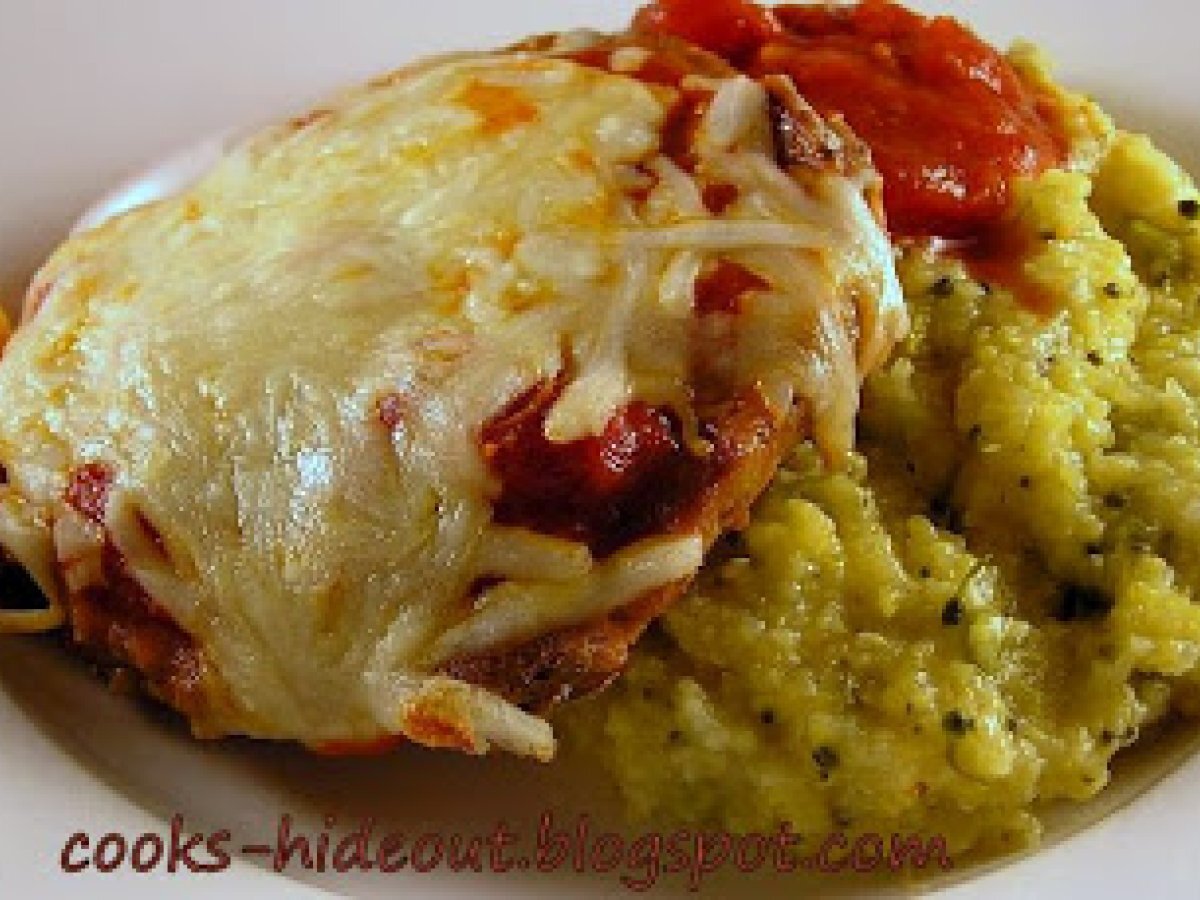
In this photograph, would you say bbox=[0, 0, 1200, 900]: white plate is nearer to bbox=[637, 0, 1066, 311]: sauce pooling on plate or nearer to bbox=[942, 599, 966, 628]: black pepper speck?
bbox=[942, 599, 966, 628]: black pepper speck

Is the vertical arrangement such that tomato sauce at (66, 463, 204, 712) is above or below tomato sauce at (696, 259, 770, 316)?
below

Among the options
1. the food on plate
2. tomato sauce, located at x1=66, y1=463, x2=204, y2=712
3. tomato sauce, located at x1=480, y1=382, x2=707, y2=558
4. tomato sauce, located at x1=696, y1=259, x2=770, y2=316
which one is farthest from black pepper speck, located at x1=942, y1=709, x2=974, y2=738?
tomato sauce, located at x1=66, y1=463, x2=204, y2=712

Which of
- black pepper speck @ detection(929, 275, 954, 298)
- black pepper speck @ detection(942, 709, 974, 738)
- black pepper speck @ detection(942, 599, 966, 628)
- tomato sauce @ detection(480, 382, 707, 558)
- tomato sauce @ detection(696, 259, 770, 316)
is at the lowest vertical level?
black pepper speck @ detection(942, 709, 974, 738)

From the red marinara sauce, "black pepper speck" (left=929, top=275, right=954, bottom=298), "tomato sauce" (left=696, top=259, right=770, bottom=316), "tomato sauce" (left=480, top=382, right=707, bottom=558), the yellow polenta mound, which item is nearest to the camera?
"tomato sauce" (left=480, top=382, right=707, bottom=558)

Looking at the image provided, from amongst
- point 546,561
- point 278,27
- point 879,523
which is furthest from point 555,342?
point 278,27

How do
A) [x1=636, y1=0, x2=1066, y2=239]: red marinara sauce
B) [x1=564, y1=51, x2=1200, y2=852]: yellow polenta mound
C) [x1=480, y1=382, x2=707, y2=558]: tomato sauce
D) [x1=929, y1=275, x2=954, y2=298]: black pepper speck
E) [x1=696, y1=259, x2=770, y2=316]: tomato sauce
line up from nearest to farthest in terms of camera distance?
[x1=480, y1=382, x2=707, y2=558]: tomato sauce, [x1=696, y1=259, x2=770, y2=316]: tomato sauce, [x1=564, y1=51, x2=1200, y2=852]: yellow polenta mound, [x1=929, y1=275, x2=954, y2=298]: black pepper speck, [x1=636, y1=0, x2=1066, y2=239]: red marinara sauce

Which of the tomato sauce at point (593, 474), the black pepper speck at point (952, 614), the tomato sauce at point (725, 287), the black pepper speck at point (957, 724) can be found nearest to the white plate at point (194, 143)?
the black pepper speck at point (957, 724)

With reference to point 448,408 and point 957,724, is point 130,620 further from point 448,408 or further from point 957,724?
point 957,724

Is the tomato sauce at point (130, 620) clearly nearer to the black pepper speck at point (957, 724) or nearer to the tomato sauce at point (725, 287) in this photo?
the tomato sauce at point (725, 287)
